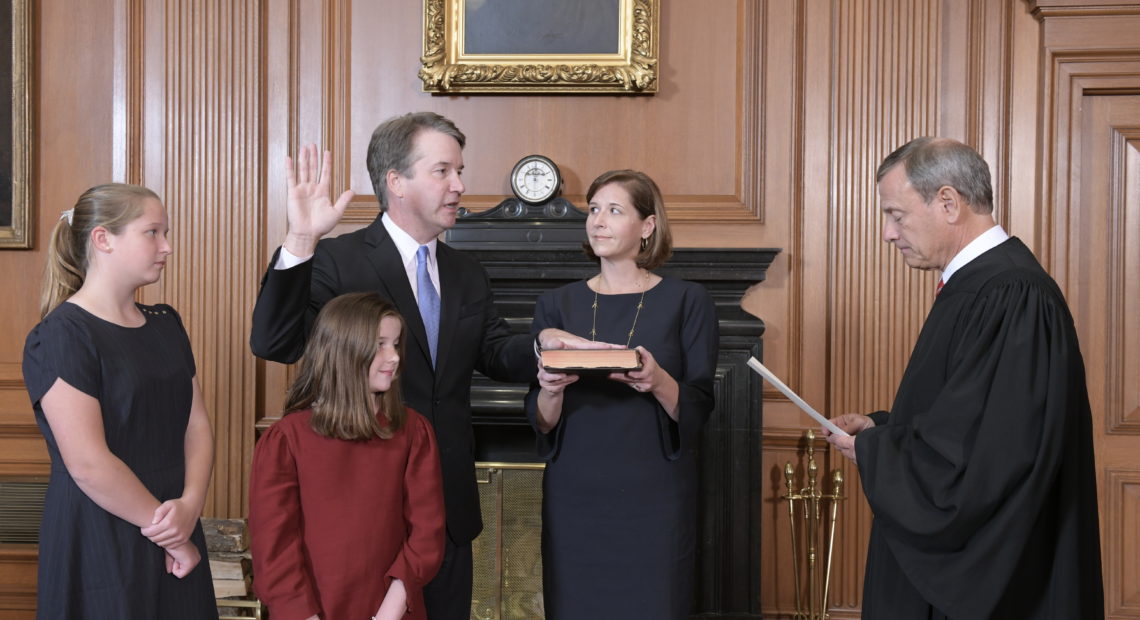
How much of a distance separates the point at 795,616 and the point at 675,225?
1.86 meters

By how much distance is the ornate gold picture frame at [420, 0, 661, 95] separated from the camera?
4.57 m

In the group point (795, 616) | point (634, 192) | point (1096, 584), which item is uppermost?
point (634, 192)

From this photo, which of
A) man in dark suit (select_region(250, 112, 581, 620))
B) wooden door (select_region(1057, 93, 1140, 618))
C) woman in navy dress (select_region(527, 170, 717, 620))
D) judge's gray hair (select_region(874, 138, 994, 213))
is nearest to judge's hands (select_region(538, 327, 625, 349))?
man in dark suit (select_region(250, 112, 581, 620))

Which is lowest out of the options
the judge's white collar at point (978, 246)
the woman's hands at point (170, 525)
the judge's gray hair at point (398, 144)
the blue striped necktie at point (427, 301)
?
the woman's hands at point (170, 525)

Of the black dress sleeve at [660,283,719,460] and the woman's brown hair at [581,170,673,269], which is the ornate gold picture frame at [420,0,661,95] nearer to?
the woman's brown hair at [581,170,673,269]

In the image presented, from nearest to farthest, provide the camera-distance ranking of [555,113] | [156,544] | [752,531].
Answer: [156,544] → [752,531] → [555,113]

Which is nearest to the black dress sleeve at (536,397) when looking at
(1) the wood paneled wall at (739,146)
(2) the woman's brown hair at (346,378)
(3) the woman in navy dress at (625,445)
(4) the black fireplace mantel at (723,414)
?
(3) the woman in navy dress at (625,445)

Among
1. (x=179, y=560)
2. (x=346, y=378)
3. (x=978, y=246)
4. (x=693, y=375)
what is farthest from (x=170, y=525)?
(x=978, y=246)

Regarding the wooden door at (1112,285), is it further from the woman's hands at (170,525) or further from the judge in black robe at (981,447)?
the woman's hands at (170,525)

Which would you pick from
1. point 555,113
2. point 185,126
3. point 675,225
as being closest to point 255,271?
point 185,126

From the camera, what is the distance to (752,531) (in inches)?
172

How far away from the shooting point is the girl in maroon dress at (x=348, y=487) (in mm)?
2510

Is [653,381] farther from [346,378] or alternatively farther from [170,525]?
[170,525]

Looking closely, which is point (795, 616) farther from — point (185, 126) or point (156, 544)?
point (185, 126)
